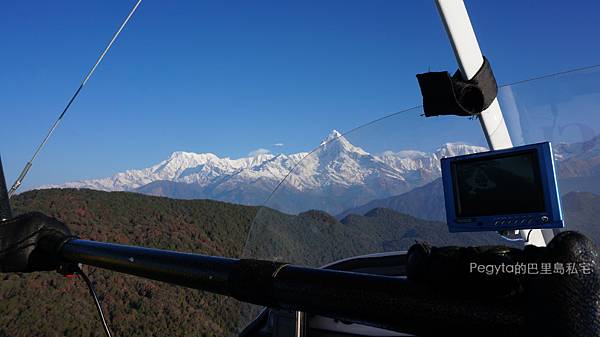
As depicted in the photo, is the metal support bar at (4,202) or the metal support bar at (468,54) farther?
the metal support bar at (468,54)

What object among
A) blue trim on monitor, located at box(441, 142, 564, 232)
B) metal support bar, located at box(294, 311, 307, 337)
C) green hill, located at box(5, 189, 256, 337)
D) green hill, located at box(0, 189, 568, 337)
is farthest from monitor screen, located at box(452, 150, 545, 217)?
green hill, located at box(5, 189, 256, 337)

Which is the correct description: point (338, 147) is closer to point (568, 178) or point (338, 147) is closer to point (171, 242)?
point (568, 178)

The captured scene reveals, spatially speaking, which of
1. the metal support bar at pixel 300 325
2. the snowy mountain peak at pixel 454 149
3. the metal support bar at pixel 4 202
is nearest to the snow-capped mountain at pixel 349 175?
the snowy mountain peak at pixel 454 149

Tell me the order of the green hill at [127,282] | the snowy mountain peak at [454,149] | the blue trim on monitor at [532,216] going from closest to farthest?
the blue trim on monitor at [532,216] < the snowy mountain peak at [454,149] < the green hill at [127,282]

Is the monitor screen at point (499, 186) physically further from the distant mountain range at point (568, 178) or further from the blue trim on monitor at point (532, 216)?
the distant mountain range at point (568, 178)

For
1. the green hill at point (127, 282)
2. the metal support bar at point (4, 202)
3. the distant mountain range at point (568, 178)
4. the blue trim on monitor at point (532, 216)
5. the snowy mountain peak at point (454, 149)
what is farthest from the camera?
the green hill at point (127, 282)

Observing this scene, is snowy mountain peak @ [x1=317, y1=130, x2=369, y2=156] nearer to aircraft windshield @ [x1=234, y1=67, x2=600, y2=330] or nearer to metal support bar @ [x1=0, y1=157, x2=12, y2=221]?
aircraft windshield @ [x1=234, y1=67, x2=600, y2=330]

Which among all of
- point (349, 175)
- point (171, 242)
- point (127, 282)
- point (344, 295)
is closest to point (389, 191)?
point (349, 175)

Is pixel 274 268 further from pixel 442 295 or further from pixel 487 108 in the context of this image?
pixel 487 108

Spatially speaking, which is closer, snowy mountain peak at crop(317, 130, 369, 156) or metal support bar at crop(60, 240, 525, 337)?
metal support bar at crop(60, 240, 525, 337)
